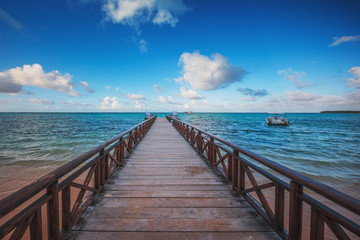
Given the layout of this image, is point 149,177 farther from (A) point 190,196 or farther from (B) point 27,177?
(B) point 27,177

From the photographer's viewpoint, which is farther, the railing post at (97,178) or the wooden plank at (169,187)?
the wooden plank at (169,187)

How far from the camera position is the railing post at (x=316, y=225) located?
1.53 meters

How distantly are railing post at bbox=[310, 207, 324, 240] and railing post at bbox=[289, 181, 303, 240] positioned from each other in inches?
8.0

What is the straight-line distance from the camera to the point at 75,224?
2090 mm

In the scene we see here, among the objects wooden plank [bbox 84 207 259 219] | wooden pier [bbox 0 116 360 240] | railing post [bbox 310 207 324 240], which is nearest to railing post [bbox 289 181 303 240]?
wooden pier [bbox 0 116 360 240]

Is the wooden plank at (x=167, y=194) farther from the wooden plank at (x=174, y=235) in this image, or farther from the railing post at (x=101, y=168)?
the wooden plank at (x=174, y=235)

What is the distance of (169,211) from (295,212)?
1730mm

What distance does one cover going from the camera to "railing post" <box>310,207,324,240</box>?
60.2 inches

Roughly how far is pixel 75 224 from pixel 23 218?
880 millimetres

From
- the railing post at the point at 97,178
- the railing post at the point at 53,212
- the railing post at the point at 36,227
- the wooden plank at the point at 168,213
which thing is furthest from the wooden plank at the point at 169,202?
the railing post at the point at 36,227

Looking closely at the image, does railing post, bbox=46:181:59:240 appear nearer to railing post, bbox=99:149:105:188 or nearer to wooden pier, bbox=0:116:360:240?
wooden pier, bbox=0:116:360:240

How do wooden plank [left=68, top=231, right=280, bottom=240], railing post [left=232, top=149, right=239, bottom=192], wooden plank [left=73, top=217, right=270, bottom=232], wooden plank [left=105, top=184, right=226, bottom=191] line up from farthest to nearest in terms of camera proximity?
wooden plank [left=105, top=184, right=226, bottom=191] → railing post [left=232, top=149, right=239, bottom=192] → wooden plank [left=73, top=217, right=270, bottom=232] → wooden plank [left=68, top=231, right=280, bottom=240]

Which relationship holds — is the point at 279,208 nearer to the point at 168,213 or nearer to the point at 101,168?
the point at 168,213

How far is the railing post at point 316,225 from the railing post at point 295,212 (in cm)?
20
